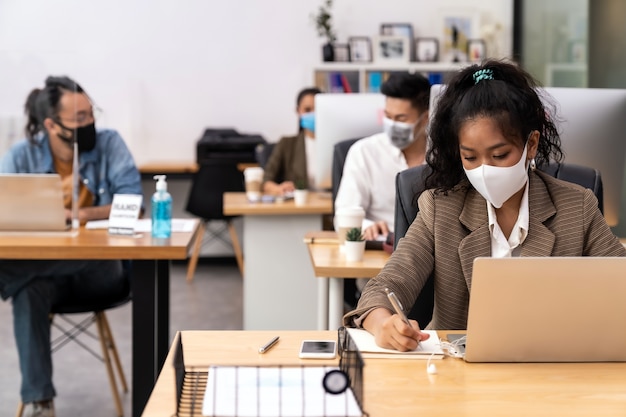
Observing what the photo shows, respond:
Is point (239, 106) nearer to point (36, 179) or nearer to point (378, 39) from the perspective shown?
point (378, 39)

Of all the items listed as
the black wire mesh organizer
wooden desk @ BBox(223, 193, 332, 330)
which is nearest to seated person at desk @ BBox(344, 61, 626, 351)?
the black wire mesh organizer

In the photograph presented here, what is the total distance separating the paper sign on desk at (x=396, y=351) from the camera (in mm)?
1631

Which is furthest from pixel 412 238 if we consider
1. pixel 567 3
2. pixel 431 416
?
pixel 567 3

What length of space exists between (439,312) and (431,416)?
27.1 inches

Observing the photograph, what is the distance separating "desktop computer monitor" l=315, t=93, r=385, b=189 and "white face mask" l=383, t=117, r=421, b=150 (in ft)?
0.44

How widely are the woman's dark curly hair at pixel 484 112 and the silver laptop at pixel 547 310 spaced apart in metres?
0.47

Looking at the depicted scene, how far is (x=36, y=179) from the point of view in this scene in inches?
118

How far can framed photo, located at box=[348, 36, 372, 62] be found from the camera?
6.77m

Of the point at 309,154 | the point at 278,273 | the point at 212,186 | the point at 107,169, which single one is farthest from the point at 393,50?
the point at 107,169

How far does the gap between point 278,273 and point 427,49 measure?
3.27 meters

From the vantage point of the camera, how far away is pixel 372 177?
358cm

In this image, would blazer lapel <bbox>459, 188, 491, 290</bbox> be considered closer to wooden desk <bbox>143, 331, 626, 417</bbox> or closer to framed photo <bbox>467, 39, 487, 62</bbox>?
wooden desk <bbox>143, 331, 626, 417</bbox>

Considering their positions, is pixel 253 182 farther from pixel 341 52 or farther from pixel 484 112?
pixel 341 52

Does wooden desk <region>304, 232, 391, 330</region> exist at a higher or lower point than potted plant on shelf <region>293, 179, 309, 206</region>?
lower
